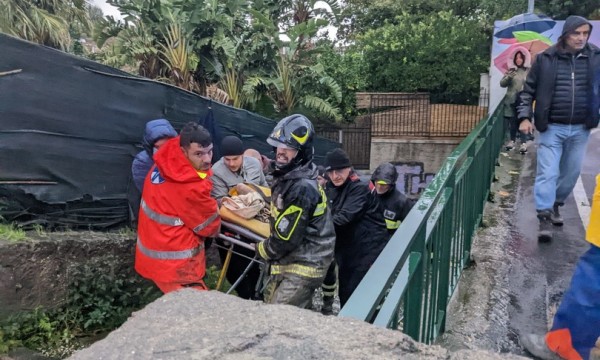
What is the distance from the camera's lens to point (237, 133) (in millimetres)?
7207

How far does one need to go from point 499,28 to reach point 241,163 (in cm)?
922

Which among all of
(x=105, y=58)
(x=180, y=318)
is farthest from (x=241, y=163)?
(x=105, y=58)

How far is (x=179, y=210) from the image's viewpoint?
3.96m

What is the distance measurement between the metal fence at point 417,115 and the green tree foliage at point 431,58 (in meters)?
0.70

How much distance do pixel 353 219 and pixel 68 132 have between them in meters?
2.60

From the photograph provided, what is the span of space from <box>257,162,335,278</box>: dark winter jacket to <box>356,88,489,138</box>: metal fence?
10.6 m

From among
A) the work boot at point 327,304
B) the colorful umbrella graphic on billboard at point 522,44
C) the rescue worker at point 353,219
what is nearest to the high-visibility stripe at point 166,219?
the rescue worker at point 353,219

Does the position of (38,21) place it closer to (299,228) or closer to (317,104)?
(317,104)

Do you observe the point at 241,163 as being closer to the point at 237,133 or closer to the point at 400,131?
the point at 237,133

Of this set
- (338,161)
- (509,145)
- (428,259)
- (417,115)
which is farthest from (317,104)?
(428,259)

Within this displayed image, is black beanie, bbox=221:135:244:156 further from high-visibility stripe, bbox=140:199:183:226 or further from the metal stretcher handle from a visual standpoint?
high-visibility stripe, bbox=140:199:183:226

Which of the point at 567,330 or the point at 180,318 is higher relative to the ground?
the point at 180,318

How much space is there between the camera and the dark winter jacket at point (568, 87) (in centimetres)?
450

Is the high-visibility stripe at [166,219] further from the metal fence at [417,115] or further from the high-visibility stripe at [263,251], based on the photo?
the metal fence at [417,115]
